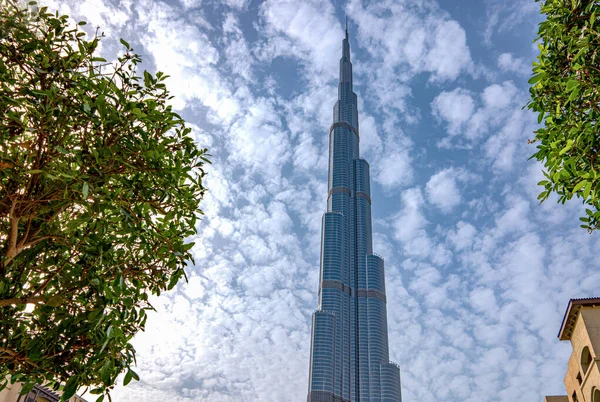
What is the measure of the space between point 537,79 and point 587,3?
141 cm

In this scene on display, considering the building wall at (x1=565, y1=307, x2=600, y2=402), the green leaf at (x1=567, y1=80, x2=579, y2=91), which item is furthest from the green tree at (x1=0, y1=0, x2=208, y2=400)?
the building wall at (x1=565, y1=307, x2=600, y2=402)

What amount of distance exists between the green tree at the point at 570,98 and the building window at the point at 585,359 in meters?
28.6

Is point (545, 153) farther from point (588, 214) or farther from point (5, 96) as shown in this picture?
point (5, 96)

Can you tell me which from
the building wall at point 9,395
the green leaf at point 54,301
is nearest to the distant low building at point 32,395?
the building wall at point 9,395

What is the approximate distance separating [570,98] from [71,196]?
315 inches

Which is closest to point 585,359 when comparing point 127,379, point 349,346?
point 127,379

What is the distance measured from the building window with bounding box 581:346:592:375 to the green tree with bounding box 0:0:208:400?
33.6 meters

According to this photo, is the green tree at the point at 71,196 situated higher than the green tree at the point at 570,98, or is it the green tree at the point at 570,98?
the green tree at the point at 570,98

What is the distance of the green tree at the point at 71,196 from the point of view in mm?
6602

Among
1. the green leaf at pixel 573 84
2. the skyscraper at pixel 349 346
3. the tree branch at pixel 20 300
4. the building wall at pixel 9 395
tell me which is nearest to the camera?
the tree branch at pixel 20 300

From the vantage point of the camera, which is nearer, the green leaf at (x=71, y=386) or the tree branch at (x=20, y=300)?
the green leaf at (x=71, y=386)

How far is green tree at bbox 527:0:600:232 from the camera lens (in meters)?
7.38

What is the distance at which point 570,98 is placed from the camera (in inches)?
279

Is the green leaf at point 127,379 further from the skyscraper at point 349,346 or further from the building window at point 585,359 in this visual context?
the skyscraper at point 349,346
